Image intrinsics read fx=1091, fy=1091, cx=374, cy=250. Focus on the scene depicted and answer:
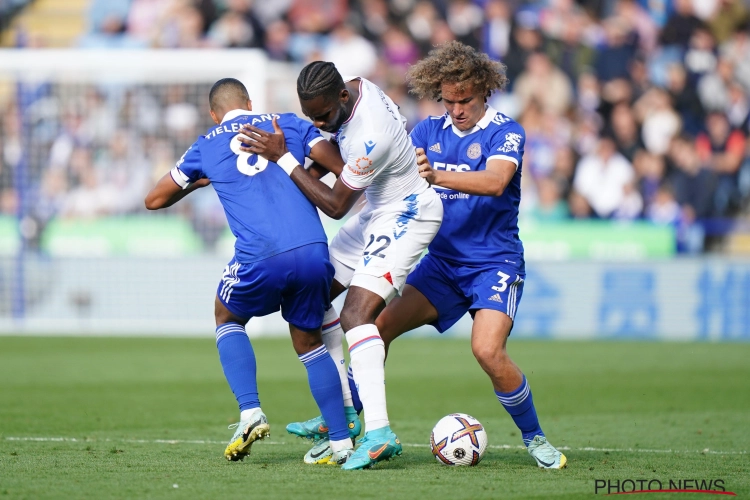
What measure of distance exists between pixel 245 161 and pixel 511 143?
1.69m

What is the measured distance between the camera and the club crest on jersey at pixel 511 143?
6.91 metres

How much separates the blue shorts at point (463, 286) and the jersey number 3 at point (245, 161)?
1.43 m

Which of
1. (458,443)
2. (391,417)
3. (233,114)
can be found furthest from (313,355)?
(391,417)

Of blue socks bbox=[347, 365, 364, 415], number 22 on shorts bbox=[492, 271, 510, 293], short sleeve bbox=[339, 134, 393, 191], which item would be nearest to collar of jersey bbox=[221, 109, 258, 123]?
short sleeve bbox=[339, 134, 393, 191]

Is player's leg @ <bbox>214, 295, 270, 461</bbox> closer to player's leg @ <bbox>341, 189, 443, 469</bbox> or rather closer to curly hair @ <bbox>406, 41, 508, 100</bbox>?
player's leg @ <bbox>341, 189, 443, 469</bbox>

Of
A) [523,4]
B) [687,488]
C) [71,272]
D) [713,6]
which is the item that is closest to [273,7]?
[523,4]

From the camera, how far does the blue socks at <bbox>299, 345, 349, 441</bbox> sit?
6.73 metres

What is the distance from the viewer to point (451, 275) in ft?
24.1

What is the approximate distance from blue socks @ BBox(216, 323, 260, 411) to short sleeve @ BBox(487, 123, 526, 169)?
1.95 metres

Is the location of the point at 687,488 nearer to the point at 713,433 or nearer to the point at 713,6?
the point at 713,433

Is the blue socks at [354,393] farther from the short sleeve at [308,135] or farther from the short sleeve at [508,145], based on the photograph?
the short sleeve at [508,145]

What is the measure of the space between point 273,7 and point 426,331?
7.72 metres

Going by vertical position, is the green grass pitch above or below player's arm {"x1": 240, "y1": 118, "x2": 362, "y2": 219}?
below

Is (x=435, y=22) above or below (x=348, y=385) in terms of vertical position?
above
